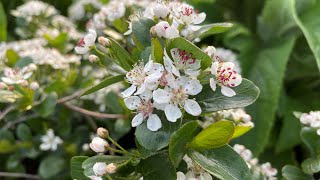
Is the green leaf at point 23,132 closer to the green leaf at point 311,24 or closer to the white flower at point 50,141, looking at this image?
the white flower at point 50,141

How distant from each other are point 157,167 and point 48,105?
30cm

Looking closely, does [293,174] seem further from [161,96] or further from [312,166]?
[161,96]

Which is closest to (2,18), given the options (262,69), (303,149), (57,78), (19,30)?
(19,30)

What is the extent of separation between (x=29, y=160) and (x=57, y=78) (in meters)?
0.19

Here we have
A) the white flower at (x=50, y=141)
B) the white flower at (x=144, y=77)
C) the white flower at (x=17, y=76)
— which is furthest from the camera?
the white flower at (x=50, y=141)

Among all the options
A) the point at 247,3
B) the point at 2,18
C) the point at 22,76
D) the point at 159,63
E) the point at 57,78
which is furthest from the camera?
the point at 247,3

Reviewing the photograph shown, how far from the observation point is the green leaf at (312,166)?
67cm

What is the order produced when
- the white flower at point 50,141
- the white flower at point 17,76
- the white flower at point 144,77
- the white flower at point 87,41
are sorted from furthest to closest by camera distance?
1. the white flower at point 50,141
2. the white flower at point 17,76
3. the white flower at point 87,41
4. the white flower at point 144,77

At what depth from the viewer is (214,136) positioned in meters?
0.56

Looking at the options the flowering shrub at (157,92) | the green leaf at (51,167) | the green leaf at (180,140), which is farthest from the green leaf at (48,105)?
the green leaf at (180,140)

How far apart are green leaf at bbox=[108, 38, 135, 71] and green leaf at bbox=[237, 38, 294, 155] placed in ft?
1.30

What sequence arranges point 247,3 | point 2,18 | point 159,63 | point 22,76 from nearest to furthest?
point 159,63, point 22,76, point 2,18, point 247,3

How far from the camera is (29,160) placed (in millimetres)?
990

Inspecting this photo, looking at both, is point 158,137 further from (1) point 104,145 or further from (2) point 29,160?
(2) point 29,160
